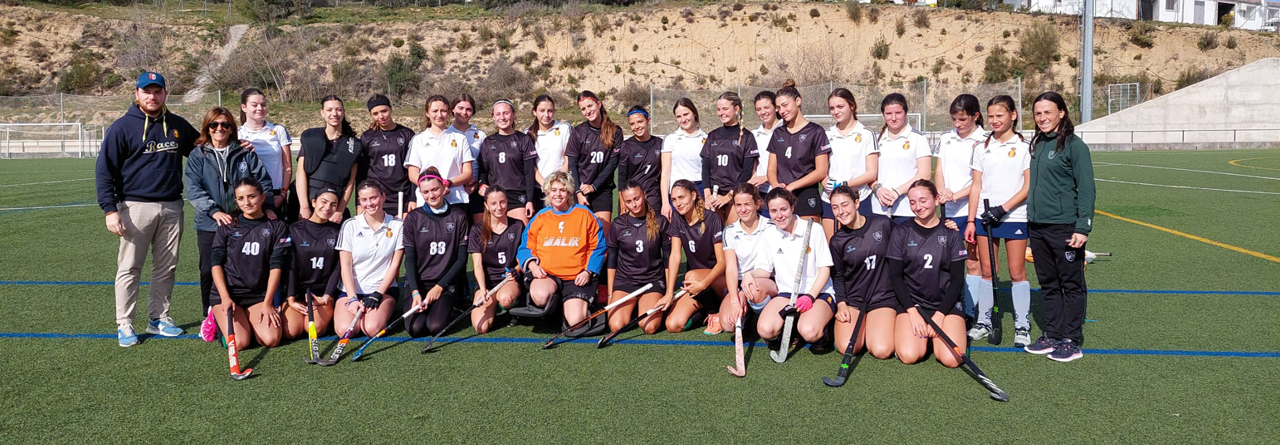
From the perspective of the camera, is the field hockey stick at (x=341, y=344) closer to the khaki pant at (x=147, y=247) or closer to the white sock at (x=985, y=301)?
the khaki pant at (x=147, y=247)

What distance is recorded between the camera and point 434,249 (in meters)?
5.74

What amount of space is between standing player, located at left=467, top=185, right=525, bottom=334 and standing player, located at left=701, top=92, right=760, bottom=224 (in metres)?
1.45

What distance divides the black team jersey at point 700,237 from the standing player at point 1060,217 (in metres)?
1.97

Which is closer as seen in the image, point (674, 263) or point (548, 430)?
point (548, 430)

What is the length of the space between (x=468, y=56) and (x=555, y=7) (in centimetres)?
914

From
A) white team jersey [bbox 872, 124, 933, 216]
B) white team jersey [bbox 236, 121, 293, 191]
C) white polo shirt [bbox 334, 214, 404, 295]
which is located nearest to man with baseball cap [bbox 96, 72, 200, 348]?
white team jersey [bbox 236, 121, 293, 191]

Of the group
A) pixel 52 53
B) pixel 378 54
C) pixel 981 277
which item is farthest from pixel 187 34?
pixel 981 277

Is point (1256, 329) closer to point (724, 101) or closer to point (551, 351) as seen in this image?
point (724, 101)

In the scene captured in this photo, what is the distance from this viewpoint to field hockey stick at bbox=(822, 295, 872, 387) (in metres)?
4.40

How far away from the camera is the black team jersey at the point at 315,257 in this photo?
5.57 meters

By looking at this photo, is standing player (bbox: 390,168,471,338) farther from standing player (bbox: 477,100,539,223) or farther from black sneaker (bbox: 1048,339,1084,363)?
black sneaker (bbox: 1048,339,1084,363)

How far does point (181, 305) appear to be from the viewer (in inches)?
257

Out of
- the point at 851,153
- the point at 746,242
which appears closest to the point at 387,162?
the point at 746,242

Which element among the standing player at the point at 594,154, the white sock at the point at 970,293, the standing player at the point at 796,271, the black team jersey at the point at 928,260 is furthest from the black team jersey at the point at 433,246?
the white sock at the point at 970,293
